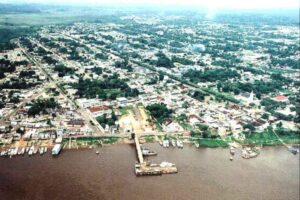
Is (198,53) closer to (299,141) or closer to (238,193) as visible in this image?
(299,141)

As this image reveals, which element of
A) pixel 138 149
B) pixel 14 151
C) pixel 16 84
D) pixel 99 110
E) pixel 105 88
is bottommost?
pixel 138 149

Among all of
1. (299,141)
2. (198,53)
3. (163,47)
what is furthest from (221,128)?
(163,47)

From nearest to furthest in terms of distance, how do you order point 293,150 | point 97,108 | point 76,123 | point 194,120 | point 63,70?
1. point 293,150
2. point 76,123
3. point 194,120
4. point 97,108
5. point 63,70

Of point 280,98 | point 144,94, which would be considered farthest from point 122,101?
point 280,98

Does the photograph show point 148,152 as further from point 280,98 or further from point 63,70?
point 63,70

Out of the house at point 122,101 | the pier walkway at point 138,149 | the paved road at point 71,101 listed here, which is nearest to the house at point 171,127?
the pier walkway at point 138,149

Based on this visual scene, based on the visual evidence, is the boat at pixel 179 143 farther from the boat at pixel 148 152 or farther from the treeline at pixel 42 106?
the treeline at pixel 42 106
